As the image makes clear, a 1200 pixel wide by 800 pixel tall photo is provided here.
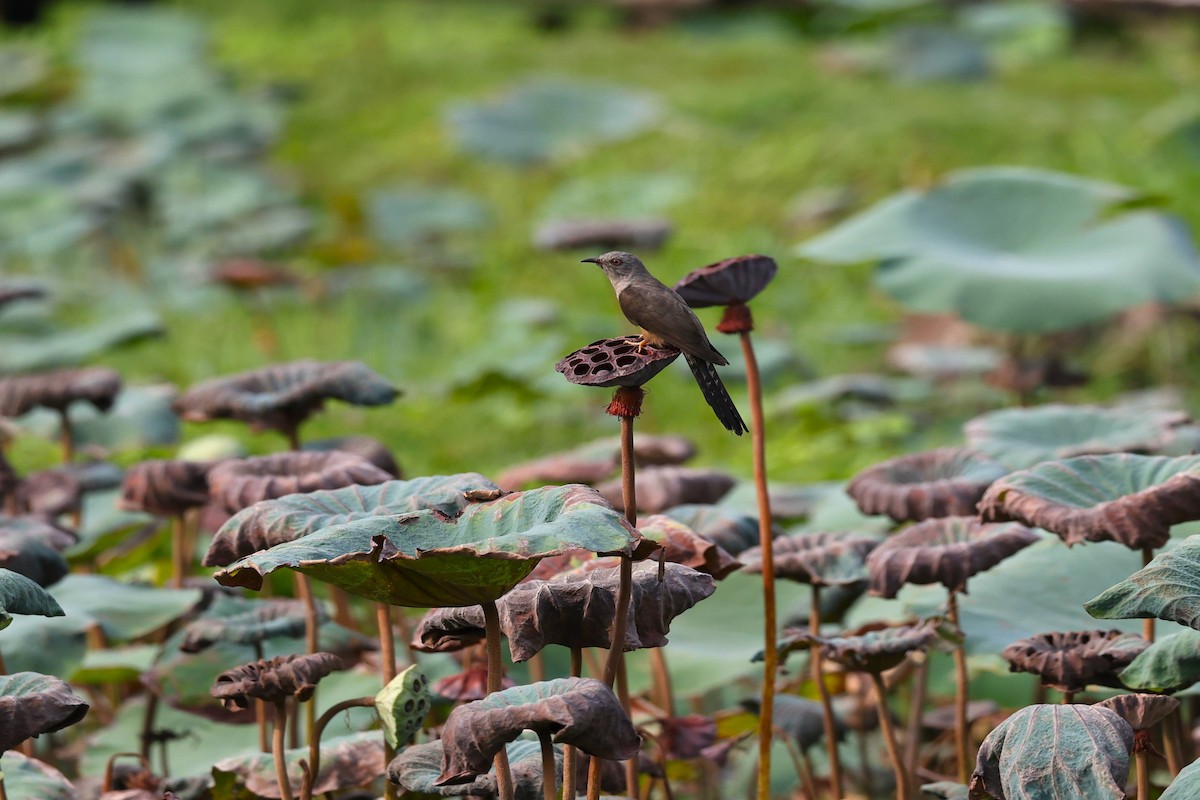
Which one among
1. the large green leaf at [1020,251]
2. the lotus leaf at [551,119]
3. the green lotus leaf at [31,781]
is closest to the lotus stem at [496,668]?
the green lotus leaf at [31,781]

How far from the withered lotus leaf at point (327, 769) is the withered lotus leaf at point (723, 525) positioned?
43cm

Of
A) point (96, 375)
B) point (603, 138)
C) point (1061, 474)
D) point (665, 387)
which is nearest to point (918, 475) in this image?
point (1061, 474)

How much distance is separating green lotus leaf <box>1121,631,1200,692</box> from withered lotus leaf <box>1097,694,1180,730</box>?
1cm

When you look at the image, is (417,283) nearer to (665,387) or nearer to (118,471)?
(665,387)

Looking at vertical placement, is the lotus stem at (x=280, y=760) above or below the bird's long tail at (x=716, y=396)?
below

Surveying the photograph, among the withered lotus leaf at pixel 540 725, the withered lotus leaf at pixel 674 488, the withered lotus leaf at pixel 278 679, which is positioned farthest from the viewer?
the withered lotus leaf at pixel 674 488

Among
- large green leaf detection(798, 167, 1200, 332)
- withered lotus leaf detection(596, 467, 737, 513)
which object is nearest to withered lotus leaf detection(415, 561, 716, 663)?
withered lotus leaf detection(596, 467, 737, 513)

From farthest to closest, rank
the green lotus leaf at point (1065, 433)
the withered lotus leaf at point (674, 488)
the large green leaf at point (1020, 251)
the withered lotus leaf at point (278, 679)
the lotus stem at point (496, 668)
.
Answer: the large green leaf at point (1020, 251), the withered lotus leaf at point (674, 488), the green lotus leaf at point (1065, 433), the withered lotus leaf at point (278, 679), the lotus stem at point (496, 668)

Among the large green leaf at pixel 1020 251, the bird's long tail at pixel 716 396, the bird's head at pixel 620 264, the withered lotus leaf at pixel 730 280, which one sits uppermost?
the bird's head at pixel 620 264

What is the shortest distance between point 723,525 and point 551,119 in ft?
15.2

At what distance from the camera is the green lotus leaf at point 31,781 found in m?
1.21

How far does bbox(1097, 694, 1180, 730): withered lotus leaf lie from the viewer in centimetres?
108

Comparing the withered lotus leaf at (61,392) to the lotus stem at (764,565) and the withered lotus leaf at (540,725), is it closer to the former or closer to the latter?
the lotus stem at (764,565)

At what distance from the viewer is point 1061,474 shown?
128 centimetres
